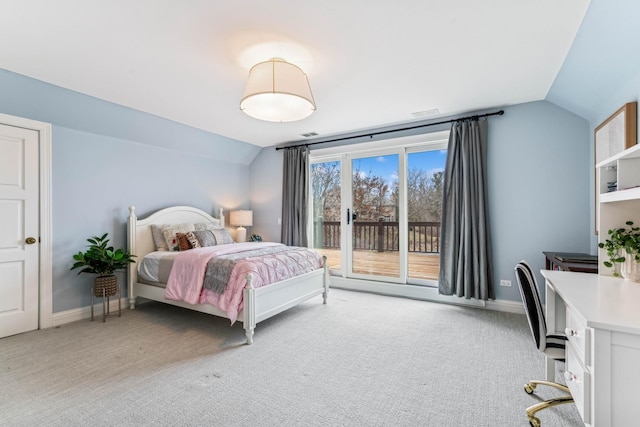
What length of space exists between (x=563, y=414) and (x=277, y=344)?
2.12 m

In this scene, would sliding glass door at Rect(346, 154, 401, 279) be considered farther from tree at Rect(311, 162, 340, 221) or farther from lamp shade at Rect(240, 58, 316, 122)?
→ lamp shade at Rect(240, 58, 316, 122)

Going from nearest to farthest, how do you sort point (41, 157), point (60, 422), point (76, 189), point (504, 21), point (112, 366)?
1. point (60, 422)
2. point (504, 21)
3. point (112, 366)
4. point (41, 157)
5. point (76, 189)

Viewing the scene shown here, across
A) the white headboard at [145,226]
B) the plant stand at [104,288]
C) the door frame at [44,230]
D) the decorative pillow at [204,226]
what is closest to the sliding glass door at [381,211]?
the decorative pillow at [204,226]

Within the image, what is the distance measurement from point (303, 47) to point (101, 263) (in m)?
3.13

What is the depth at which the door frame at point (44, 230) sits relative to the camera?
317 centimetres

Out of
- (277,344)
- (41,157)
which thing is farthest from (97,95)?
(277,344)

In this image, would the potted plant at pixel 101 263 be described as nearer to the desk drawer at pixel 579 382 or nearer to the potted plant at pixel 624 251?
the desk drawer at pixel 579 382

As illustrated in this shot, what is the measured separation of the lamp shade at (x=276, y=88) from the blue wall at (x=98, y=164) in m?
2.12

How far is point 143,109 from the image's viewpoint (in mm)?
3615

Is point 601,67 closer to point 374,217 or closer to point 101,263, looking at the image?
point 374,217

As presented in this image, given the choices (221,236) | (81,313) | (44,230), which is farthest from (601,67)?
(81,313)

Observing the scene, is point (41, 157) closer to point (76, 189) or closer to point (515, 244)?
point (76, 189)

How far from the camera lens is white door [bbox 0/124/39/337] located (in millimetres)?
2957

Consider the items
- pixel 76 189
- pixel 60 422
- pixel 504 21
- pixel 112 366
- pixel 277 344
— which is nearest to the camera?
pixel 60 422
